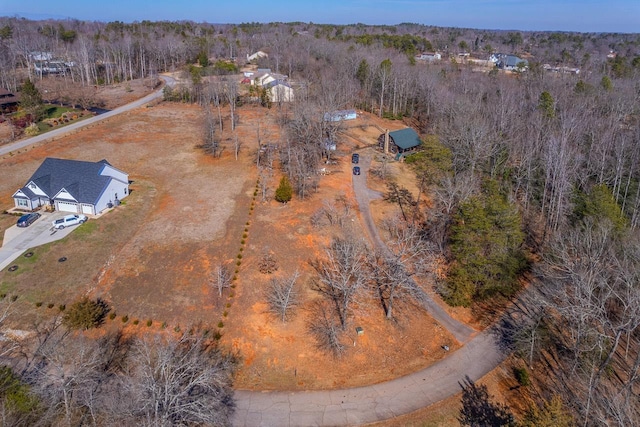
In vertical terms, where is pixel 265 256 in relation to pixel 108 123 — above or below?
below

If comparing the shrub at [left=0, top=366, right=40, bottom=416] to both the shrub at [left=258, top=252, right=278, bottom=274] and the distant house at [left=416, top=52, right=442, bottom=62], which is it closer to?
the shrub at [left=258, top=252, right=278, bottom=274]

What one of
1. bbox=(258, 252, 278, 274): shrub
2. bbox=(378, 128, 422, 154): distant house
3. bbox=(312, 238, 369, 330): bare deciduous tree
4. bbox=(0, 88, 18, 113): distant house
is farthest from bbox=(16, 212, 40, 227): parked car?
bbox=(0, 88, 18, 113): distant house

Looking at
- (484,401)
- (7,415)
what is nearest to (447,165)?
(484,401)

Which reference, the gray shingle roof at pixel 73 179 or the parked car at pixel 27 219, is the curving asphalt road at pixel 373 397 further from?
the parked car at pixel 27 219

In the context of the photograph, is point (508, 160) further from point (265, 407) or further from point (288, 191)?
point (265, 407)

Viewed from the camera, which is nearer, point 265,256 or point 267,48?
point 265,256

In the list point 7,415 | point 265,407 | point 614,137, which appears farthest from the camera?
point 614,137
